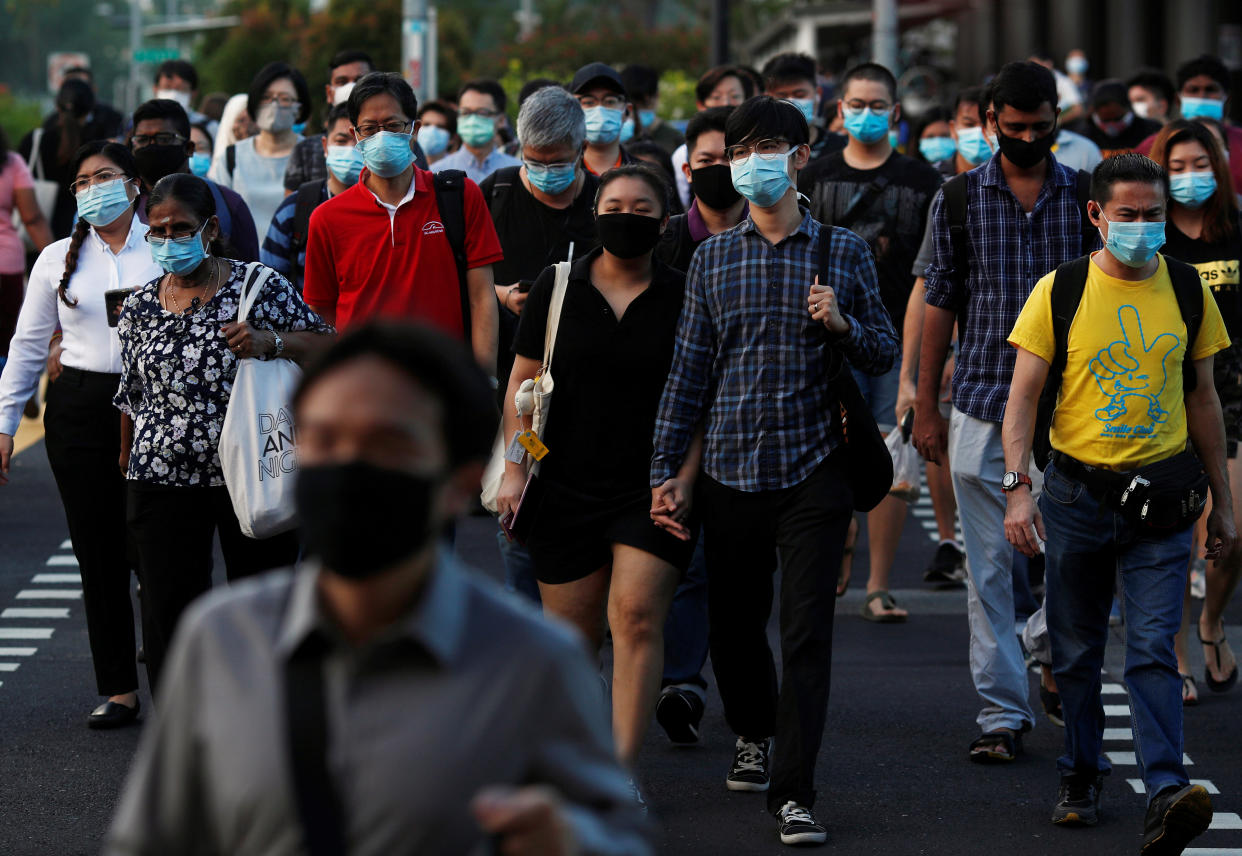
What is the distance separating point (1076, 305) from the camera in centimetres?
570

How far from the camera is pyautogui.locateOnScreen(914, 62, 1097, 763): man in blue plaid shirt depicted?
656cm

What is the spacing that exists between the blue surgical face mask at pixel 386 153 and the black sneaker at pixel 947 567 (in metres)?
3.92

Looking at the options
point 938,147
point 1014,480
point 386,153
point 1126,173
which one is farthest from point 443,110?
point 1014,480

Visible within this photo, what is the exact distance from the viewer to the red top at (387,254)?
6.85 m

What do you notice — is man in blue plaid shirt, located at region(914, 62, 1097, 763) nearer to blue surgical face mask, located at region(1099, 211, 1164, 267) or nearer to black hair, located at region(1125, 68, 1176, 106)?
blue surgical face mask, located at region(1099, 211, 1164, 267)

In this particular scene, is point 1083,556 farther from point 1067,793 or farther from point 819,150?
point 819,150

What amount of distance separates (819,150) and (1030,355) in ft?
14.5

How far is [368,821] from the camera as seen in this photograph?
2.35 m

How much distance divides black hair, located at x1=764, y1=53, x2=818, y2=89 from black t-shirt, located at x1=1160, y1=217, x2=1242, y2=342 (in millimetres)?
3895

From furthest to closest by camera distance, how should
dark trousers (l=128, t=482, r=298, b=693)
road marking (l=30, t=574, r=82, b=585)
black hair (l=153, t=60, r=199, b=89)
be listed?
black hair (l=153, t=60, r=199, b=89)
road marking (l=30, t=574, r=82, b=585)
dark trousers (l=128, t=482, r=298, b=693)

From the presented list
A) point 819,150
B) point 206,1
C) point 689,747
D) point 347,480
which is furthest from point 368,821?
point 206,1

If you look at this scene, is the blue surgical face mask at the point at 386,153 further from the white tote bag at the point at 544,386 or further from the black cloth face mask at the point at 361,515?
the black cloth face mask at the point at 361,515

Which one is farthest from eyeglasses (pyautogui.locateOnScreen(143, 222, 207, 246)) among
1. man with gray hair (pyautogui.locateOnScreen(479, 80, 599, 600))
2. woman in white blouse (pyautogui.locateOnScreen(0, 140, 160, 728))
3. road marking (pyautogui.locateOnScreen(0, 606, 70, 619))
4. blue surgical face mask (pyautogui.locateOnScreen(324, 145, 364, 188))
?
road marking (pyautogui.locateOnScreen(0, 606, 70, 619))

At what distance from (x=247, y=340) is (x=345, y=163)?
2620 millimetres
